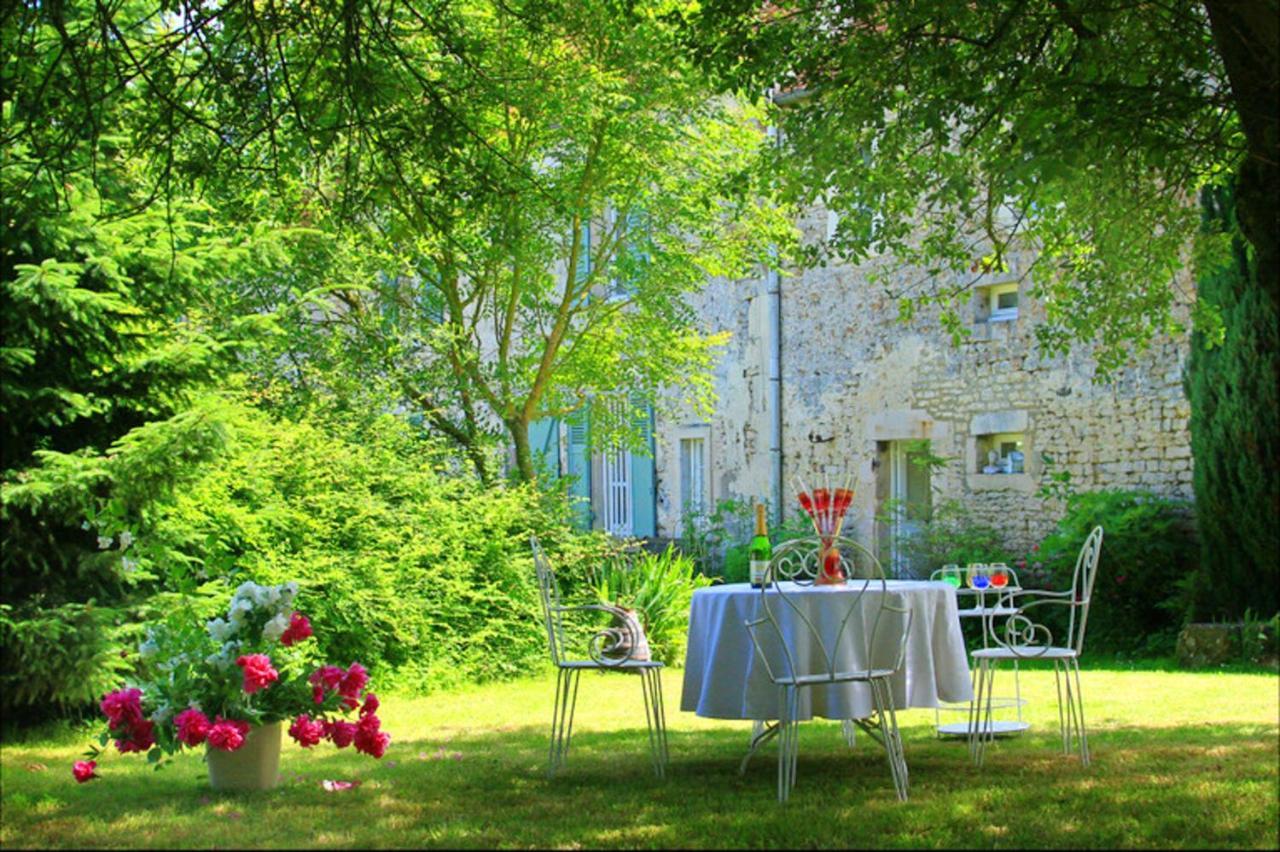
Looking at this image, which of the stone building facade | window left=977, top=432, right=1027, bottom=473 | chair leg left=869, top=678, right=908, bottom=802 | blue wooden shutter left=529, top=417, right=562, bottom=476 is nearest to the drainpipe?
the stone building facade

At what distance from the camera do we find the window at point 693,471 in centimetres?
1748

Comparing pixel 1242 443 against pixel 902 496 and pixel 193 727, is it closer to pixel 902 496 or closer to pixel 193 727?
pixel 902 496

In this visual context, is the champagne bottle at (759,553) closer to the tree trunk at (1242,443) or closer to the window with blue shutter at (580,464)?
the tree trunk at (1242,443)

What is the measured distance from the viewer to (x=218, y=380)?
868cm

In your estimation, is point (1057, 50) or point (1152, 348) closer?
point (1057, 50)

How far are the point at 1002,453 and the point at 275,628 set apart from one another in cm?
952

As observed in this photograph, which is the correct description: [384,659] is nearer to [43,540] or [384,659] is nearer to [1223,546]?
[43,540]

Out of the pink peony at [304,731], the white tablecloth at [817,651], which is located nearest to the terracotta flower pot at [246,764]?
the pink peony at [304,731]

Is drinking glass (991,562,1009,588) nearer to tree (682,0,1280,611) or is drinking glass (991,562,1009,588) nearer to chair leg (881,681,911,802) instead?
chair leg (881,681,911,802)

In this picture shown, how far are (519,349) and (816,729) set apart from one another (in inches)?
261

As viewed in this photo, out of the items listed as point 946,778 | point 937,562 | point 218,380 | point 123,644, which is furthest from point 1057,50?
point 937,562

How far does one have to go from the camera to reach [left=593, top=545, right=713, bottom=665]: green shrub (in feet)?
40.3

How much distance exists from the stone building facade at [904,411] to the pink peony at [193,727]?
8.56 meters

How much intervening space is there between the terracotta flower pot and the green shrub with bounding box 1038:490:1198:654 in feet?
27.1
